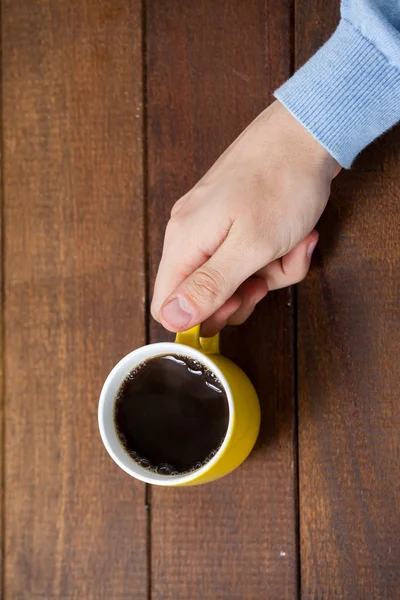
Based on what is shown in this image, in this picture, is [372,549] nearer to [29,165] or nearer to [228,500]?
[228,500]

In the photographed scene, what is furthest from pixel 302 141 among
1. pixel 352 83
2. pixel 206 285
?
pixel 206 285

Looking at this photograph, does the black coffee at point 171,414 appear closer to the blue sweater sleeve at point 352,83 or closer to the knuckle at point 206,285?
the knuckle at point 206,285

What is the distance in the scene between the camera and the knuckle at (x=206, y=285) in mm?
634

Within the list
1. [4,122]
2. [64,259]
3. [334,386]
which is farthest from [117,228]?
[334,386]

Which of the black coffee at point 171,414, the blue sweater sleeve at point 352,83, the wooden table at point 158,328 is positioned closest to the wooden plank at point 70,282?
the wooden table at point 158,328

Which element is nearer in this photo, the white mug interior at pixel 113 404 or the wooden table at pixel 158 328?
the white mug interior at pixel 113 404

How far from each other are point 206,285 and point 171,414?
14 centimetres

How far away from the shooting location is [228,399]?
2.11 feet

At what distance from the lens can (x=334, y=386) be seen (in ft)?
2.49

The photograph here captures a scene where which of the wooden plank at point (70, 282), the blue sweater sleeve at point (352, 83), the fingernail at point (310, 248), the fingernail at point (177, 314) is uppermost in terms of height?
the blue sweater sleeve at point (352, 83)

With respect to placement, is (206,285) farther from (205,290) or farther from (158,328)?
(158,328)

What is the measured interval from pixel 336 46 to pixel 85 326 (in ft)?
1.38

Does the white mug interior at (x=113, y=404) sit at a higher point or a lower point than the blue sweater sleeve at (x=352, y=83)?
lower

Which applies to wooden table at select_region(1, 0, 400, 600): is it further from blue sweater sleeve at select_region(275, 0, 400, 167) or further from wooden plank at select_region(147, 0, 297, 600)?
blue sweater sleeve at select_region(275, 0, 400, 167)
